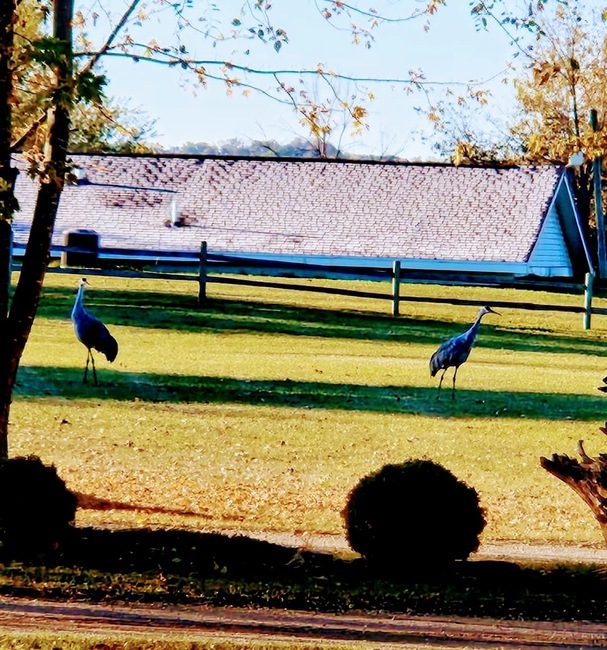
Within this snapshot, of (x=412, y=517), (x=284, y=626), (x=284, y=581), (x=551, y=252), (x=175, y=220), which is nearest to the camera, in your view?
(x=284, y=626)

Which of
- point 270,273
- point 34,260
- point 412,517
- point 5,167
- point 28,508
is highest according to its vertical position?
point 5,167

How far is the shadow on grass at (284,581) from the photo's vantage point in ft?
29.2

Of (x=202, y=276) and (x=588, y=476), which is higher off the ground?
(x=202, y=276)

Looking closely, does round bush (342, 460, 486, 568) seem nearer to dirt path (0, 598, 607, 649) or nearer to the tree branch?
dirt path (0, 598, 607, 649)

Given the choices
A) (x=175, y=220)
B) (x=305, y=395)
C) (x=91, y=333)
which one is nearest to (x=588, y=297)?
(x=305, y=395)

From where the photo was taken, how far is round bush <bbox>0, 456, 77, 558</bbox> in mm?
9891

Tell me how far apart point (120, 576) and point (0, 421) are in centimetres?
301

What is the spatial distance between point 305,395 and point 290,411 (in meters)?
1.47

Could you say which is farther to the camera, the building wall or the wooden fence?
the building wall

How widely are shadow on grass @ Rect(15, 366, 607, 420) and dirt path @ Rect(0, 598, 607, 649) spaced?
12314 mm

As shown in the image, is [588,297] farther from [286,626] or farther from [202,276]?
[286,626]

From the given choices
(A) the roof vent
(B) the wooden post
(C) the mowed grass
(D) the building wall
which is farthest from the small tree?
(A) the roof vent

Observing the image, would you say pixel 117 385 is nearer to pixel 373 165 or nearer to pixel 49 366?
pixel 49 366

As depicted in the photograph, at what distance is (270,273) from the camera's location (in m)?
37.3
